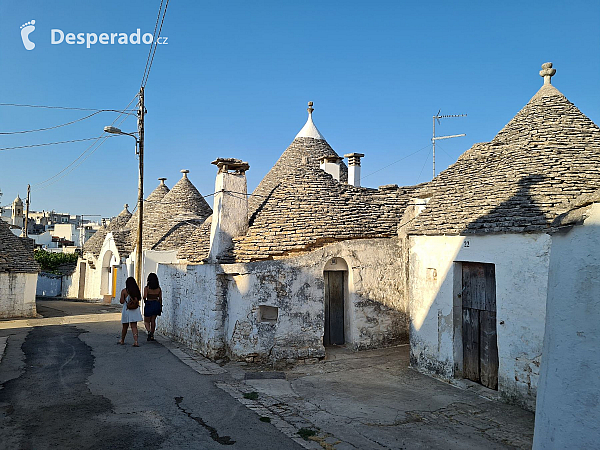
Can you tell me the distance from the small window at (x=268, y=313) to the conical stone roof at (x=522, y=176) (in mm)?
3107

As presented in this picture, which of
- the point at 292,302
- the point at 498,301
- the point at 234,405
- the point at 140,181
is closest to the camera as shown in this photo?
the point at 234,405

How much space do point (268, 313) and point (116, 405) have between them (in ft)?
11.6

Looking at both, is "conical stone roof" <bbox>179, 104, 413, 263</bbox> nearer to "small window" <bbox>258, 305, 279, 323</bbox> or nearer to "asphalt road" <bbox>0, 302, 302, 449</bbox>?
"small window" <bbox>258, 305, 279, 323</bbox>

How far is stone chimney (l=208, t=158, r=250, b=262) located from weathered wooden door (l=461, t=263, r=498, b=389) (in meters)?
4.77

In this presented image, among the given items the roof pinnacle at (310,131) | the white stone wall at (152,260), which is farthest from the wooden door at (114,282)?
the roof pinnacle at (310,131)

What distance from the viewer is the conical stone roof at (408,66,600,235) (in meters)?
7.07

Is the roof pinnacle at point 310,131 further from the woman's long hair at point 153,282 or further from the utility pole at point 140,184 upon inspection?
the woman's long hair at point 153,282

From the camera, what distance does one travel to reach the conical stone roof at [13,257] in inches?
645

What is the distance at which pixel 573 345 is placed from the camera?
3.79 metres

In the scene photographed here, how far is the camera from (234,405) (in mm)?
6508

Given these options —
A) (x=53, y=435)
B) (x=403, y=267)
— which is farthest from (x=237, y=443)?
(x=403, y=267)

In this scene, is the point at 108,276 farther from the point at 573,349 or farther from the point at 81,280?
the point at 573,349

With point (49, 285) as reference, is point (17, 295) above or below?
above

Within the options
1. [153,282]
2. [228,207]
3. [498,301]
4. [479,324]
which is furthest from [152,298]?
[498,301]
